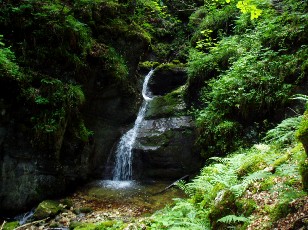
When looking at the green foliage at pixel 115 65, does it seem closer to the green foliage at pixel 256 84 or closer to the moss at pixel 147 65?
the green foliage at pixel 256 84

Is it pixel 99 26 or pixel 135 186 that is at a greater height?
pixel 99 26

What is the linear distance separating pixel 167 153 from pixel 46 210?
17.3ft

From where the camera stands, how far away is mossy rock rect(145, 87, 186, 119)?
41.4 ft

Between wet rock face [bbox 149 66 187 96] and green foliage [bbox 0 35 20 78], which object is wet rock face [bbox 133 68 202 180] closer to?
wet rock face [bbox 149 66 187 96]

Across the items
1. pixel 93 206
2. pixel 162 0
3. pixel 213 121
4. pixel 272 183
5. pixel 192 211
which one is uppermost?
pixel 162 0

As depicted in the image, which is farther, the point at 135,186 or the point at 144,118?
the point at 144,118

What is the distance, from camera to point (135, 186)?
33.7ft

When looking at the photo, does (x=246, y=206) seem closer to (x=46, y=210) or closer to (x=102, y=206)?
(x=102, y=206)

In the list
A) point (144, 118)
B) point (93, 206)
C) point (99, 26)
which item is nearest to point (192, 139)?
point (144, 118)

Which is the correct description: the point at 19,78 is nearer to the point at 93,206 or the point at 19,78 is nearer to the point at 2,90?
the point at 2,90

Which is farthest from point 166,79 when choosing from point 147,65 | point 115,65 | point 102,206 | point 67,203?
point 67,203

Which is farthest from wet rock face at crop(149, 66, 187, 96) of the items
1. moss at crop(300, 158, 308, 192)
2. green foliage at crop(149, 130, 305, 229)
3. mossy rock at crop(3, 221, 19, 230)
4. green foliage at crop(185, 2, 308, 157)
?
moss at crop(300, 158, 308, 192)

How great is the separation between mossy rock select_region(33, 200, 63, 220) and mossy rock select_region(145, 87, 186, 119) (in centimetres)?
640

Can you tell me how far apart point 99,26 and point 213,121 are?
6.53 meters
